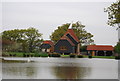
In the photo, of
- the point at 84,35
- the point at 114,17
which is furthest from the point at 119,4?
the point at 84,35

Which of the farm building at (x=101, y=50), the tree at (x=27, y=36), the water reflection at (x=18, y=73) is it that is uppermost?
the tree at (x=27, y=36)

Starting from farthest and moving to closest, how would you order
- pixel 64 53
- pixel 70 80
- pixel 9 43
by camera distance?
pixel 64 53 → pixel 9 43 → pixel 70 80

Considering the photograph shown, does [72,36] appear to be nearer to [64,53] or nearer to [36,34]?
[64,53]

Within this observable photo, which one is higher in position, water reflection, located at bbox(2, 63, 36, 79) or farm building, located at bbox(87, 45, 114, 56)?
farm building, located at bbox(87, 45, 114, 56)

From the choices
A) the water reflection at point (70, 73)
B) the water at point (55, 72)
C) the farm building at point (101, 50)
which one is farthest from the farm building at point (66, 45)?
the water reflection at point (70, 73)

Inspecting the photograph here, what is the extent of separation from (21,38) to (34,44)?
15.7 feet

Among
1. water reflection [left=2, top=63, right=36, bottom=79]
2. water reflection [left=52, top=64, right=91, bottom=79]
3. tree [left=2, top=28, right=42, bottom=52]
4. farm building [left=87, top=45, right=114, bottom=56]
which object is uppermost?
tree [left=2, top=28, right=42, bottom=52]

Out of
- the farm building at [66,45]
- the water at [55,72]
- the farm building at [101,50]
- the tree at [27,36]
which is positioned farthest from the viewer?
the tree at [27,36]

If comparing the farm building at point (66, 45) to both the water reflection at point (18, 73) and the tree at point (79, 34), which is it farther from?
the water reflection at point (18, 73)

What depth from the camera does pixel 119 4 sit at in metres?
25.2

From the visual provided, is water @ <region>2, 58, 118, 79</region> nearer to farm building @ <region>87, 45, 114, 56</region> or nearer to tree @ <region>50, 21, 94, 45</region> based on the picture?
farm building @ <region>87, 45, 114, 56</region>

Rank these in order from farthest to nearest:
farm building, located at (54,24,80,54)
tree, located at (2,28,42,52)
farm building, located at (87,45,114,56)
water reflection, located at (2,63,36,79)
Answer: tree, located at (2,28,42,52) < farm building, located at (87,45,114,56) < farm building, located at (54,24,80,54) < water reflection, located at (2,63,36,79)

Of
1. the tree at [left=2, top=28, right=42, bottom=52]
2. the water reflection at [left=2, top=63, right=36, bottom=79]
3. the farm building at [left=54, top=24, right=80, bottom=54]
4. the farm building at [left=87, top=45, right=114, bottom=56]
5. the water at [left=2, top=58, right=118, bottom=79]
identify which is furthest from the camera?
the tree at [left=2, top=28, right=42, bottom=52]

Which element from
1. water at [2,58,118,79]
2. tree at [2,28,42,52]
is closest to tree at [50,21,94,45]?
tree at [2,28,42,52]
